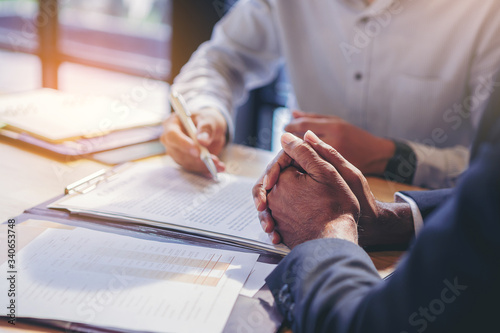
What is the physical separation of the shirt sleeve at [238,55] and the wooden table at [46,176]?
11.6 inches

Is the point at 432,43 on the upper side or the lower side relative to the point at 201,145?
upper

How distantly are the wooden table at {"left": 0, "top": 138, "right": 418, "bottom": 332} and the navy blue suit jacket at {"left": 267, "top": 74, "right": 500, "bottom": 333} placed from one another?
0.16 m

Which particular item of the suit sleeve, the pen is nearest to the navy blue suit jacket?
the suit sleeve

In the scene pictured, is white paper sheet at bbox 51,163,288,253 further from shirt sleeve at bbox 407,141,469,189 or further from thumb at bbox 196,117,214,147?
shirt sleeve at bbox 407,141,469,189

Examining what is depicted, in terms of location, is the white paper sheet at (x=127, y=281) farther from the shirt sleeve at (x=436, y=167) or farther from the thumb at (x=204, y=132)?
the shirt sleeve at (x=436, y=167)

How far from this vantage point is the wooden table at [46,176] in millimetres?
754

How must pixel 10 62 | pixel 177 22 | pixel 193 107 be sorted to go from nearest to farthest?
pixel 193 107 < pixel 177 22 < pixel 10 62

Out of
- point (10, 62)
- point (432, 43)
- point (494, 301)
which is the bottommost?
point (10, 62)

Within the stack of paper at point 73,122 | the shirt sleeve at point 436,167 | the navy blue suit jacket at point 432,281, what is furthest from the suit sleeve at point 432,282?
the stack of paper at point 73,122

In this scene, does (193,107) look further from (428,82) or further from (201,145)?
(428,82)

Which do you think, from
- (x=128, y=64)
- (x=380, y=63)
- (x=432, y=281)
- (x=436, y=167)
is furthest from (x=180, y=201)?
(x=128, y=64)

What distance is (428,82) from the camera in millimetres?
1290

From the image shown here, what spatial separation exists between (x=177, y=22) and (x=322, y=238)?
1.79 metres

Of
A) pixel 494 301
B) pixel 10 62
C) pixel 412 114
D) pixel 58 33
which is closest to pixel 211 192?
pixel 494 301
